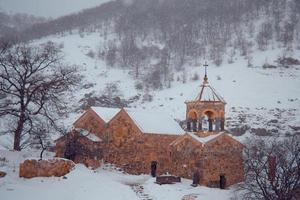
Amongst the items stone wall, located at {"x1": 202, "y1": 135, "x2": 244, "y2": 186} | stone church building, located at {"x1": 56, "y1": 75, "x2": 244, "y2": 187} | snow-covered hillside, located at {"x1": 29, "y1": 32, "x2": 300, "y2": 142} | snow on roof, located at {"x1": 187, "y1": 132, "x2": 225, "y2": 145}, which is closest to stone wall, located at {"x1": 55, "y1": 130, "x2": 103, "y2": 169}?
stone church building, located at {"x1": 56, "y1": 75, "x2": 244, "y2": 187}

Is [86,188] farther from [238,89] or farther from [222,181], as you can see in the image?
[238,89]

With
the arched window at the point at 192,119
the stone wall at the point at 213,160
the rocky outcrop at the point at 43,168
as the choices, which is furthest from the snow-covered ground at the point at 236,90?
the rocky outcrop at the point at 43,168

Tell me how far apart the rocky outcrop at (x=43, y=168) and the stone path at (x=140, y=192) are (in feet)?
15.2

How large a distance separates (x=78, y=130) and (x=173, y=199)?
11472mm

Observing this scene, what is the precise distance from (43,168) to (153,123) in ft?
48.1

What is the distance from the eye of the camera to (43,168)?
19.5 metres

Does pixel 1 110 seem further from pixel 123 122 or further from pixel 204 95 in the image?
pixel 204 95

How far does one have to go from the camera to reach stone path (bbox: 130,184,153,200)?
22.6 m

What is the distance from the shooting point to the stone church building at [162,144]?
90.1 ft

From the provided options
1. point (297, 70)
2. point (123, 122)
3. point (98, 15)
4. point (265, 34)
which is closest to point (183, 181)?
point (123, 122)

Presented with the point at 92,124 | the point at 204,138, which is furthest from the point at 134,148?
the point at 204,138

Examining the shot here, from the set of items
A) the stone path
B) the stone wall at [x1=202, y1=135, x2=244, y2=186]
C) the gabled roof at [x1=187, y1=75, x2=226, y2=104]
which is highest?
the gabled roof at [x1=187, y1=75, x2=226, y2=104]

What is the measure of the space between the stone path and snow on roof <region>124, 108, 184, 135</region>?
6.25 m

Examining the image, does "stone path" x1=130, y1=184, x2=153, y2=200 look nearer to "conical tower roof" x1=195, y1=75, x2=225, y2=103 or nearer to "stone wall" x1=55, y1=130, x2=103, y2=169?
"stone wall" x1=55, y1=130, x2=103, y2=169
